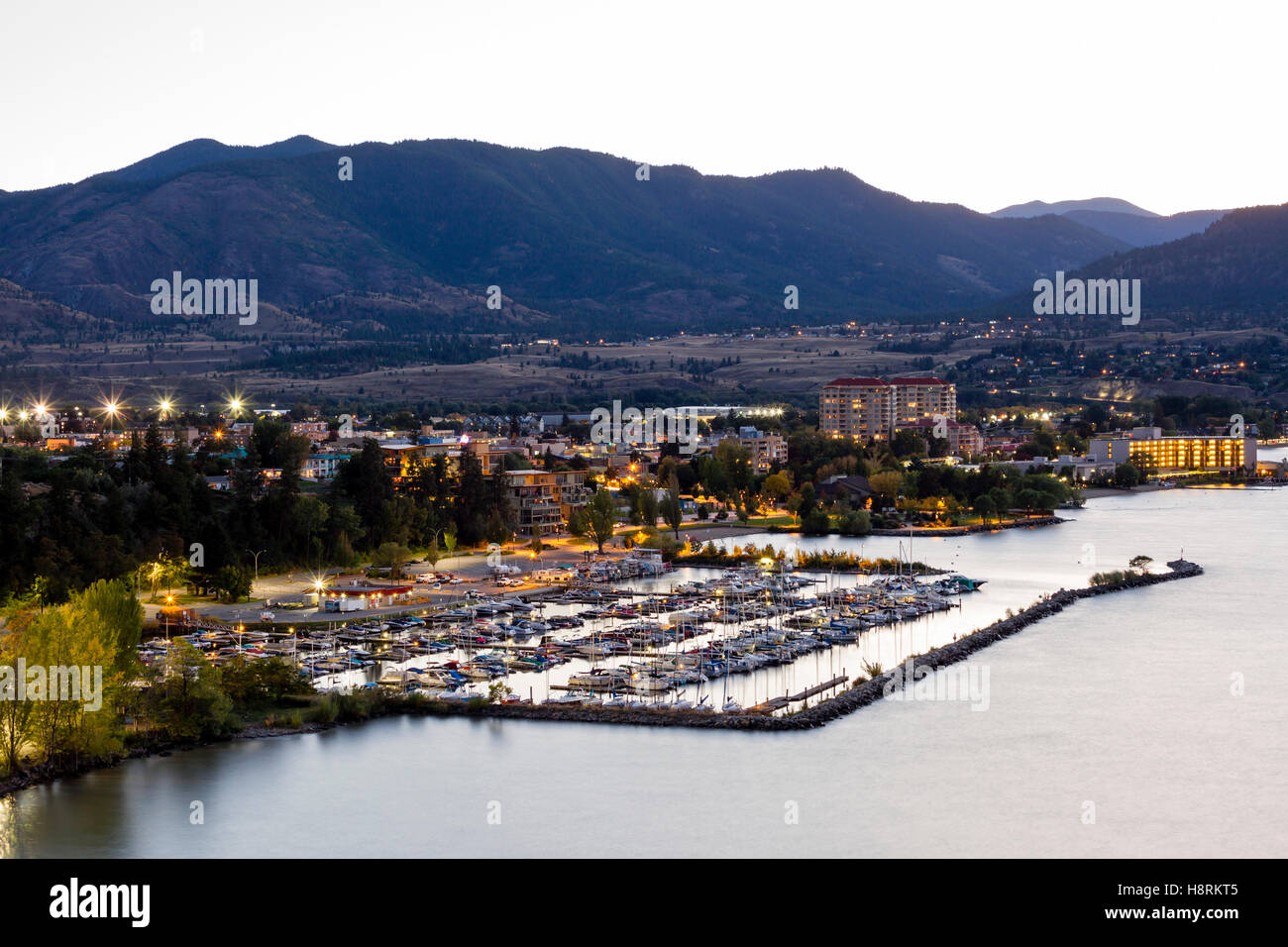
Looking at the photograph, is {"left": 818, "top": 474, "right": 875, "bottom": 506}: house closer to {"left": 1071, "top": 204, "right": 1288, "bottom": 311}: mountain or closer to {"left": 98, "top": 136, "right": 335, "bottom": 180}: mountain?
{"left": 1071, "top": 204, "right": 1288, "bottom": 311}: mountain

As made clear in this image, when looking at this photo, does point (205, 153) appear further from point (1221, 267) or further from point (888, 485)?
point (888, 485)

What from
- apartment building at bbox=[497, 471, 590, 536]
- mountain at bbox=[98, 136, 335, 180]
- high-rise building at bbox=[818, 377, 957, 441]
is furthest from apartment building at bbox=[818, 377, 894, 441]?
Result: mountain at bbox=[98, 136, 335, 180]

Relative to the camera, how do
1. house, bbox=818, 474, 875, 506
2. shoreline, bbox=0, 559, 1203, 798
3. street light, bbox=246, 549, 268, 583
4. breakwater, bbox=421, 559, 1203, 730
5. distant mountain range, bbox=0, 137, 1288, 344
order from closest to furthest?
shoreline, bbox=0, 559, 1203, 798, breakwater, bbox=421, 559, 1203, 730, street light, bbox=246, 549, 268, 583, house, bbox=818, 474, 875, 506, distant mountain range, bbox=0, 137, 1288, 344

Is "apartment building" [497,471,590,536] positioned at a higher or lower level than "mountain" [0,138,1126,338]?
lower

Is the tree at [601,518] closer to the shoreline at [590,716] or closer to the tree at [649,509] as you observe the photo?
the tree at [649,509]

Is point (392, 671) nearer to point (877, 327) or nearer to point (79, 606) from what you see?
point (79, 606)

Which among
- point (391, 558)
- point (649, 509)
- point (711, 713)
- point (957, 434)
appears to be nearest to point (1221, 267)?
point (957, 434)

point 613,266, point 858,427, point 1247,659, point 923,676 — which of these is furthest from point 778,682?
point 613,266
